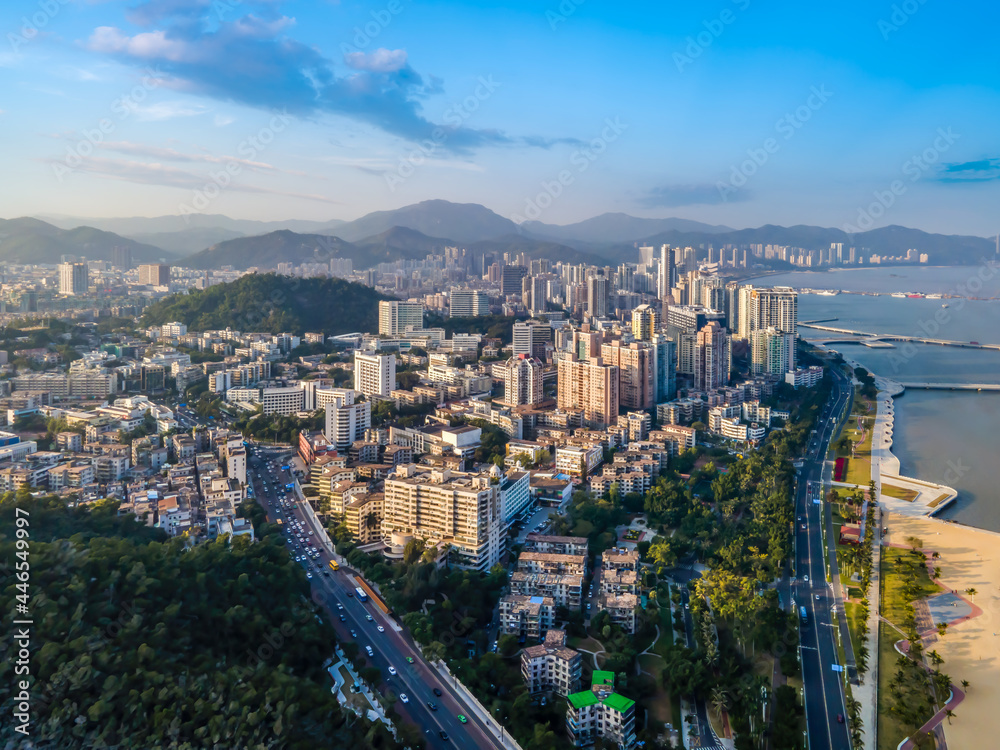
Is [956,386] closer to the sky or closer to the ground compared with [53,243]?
closer to the ground

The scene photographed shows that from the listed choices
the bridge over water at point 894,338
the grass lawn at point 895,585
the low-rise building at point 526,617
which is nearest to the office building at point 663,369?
the grass lawn at point 895,585

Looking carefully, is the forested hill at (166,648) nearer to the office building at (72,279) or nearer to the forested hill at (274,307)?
the forested hill at (274,307)

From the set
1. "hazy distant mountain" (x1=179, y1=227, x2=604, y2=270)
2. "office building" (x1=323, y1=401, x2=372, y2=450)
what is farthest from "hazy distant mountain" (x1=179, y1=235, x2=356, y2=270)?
"office building" (x1=323, y1=401, x2=372, y2=450)

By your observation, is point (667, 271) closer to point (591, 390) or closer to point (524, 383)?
point (524, 383)

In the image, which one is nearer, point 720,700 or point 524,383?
point 720,700

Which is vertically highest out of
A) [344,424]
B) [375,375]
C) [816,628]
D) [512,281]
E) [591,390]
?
[512,281]

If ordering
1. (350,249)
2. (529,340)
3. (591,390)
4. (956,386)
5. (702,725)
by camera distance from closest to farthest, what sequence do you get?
(702,725)
(591,390)
(956,386)
(529,340)
(350,249)

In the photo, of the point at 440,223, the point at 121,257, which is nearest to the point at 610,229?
the point at 440,223
